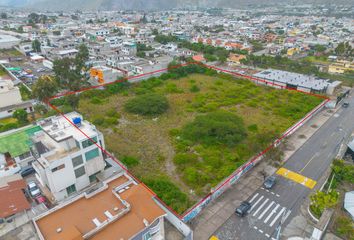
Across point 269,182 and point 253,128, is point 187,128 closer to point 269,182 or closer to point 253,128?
point 253,128

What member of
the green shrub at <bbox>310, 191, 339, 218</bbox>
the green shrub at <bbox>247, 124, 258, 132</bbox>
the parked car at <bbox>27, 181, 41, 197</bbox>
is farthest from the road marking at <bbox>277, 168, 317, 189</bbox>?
the parked car at <bbox>27, 181, 41, 197</bbox>

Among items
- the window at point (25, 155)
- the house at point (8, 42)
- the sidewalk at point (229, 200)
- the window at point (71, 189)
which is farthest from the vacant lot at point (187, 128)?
the house at point (8, 42)

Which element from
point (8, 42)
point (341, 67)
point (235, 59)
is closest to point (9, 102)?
point (8, 42)

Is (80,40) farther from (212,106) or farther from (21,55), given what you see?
(212,106)

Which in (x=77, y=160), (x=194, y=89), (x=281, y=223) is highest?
(x=77, y=160)

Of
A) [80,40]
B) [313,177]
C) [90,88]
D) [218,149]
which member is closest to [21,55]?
[80,40]

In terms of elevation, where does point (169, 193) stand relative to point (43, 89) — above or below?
below

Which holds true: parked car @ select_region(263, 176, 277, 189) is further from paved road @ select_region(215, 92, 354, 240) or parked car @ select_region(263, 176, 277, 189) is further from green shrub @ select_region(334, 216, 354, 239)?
green shrub @ select_region(334, 216, 354, 239)
